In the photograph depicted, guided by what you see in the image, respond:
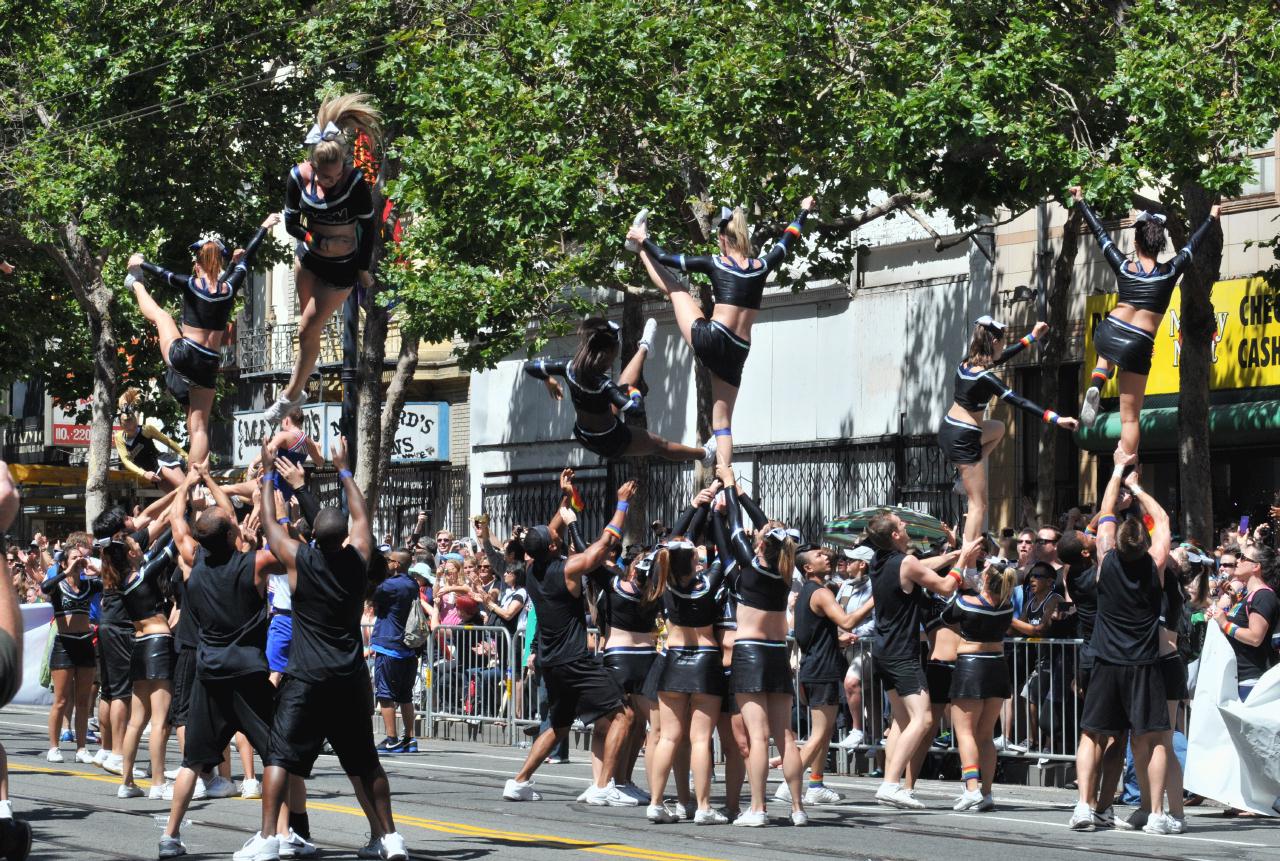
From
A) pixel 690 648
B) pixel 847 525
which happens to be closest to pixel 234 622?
pixel 690 648

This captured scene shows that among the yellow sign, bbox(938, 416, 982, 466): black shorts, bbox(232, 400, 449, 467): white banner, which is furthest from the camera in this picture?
bbox(232, 400, 449, 467): white banner

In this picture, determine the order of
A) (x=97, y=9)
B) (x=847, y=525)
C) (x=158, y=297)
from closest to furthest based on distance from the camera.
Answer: (x=847, y=525) < (x=158, y=297) < (x=97, y=9)

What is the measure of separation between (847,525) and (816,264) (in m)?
4.38

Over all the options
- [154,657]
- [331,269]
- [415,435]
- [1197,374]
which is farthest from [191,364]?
[415,435]

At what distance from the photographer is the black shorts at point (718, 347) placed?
12367 millimetres

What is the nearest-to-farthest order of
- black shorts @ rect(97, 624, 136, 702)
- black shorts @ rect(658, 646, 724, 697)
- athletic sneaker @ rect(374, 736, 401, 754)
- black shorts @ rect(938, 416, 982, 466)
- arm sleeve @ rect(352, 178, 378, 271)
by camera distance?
arm sleeve @ rect(352, 178, 378, 271), black shorts @ rect(658, 646, 724, 697), black shorts @ rect(938, 416, 982, 466), black shorts @ rect(97, 624, 136, 702), athletic sneaker @ rect(374, 736, 401, 754)

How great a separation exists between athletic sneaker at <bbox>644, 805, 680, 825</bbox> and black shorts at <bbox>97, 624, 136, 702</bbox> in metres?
5.04

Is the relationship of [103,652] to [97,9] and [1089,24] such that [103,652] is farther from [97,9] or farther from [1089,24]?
[97,9]

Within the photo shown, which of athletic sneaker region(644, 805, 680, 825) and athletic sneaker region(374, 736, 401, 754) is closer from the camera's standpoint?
athletic sneaker region(644, 805, 680, 825)

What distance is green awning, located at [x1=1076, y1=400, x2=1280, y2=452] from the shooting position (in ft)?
72.0

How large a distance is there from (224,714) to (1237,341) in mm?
14554

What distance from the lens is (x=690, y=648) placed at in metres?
13.1

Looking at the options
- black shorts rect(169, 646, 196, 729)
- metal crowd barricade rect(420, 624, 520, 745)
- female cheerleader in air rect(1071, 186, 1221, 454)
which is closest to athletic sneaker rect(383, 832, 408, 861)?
black shorts rect(169, 646, 196, 729)

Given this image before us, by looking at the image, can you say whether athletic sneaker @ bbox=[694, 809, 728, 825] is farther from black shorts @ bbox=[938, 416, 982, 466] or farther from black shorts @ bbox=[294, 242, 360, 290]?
black shorts @ bbox=[294, 242, 360, 290]
